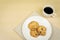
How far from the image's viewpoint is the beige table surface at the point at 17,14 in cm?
81

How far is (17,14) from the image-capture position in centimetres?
87

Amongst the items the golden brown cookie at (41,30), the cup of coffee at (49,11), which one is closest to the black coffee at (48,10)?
the cup of coffee at (49,11)

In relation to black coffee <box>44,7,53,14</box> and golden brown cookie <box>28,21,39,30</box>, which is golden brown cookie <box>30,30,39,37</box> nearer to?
golden brown cookie <box>28,21,39,30</box>

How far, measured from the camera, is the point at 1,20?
0.85 metres

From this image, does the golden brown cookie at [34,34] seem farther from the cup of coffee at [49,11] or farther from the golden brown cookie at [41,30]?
the cup of coffee at [49,11]

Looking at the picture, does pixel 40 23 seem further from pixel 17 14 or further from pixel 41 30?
pixel 17 14

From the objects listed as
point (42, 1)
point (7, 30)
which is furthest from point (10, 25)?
point (42, 1)

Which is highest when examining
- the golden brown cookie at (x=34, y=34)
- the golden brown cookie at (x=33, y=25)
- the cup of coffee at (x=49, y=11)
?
the cup of coffee at (x=49, y=11)

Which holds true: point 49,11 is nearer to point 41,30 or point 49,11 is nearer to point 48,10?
point 48,10

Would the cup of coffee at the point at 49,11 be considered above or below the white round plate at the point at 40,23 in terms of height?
above

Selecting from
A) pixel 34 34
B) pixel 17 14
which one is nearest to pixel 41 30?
pixel 34 34

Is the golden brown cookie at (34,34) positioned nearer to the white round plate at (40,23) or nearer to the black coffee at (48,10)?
the white round plate at (40,23)

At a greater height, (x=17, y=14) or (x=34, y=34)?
(x=17, y=14)

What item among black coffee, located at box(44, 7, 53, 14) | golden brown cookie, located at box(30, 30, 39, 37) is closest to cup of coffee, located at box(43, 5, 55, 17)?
black coffee, located at box(44, 7, 53, 14)
